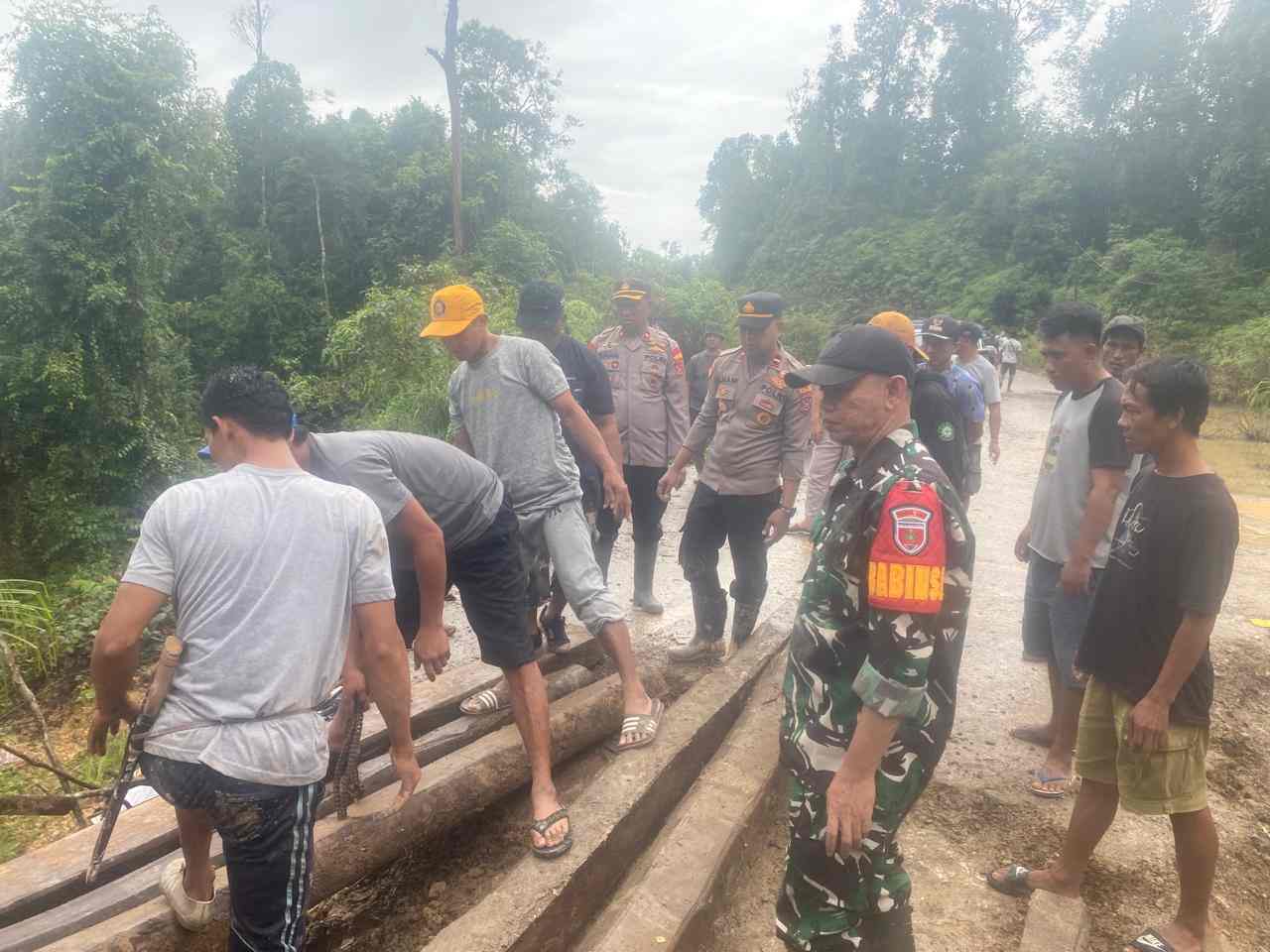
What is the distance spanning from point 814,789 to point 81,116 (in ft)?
64.8

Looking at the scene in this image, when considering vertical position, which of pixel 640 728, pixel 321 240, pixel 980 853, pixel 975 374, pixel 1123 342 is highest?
pixel 321 240

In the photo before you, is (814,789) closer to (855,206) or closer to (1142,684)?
(1142,684)

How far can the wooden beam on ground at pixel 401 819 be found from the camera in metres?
1.89

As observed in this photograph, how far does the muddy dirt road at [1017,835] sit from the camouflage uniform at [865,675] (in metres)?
0.75

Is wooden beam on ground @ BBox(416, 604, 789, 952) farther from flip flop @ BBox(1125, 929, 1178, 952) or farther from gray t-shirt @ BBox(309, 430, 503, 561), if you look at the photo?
flip flop @ BBox(1125, 929, 1178, 952)

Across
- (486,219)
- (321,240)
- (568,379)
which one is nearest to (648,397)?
(568,379)

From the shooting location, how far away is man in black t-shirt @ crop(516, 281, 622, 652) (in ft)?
12.5

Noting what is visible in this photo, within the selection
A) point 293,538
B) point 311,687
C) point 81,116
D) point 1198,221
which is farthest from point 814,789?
point 1198,221

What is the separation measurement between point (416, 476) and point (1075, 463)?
2.60 metres

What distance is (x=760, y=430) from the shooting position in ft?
12.3

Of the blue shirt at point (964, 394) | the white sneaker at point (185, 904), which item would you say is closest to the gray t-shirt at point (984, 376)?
the blue shirt at point (964, 394)

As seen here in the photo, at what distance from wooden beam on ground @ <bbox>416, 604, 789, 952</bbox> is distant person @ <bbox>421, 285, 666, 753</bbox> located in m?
0.19

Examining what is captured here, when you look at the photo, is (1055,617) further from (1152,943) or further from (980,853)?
(1152,943)

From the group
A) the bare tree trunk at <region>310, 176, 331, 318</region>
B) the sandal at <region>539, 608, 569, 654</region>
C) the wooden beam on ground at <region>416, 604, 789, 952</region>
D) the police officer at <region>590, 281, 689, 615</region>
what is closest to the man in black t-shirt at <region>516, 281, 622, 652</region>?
the sandal at <region>539, 608, 569, 654</region>
